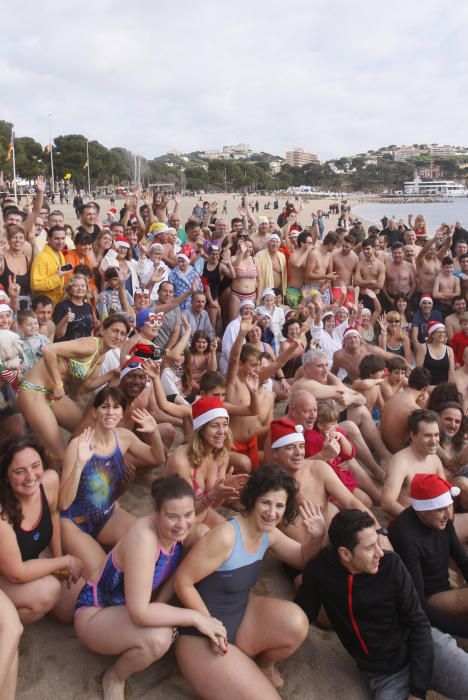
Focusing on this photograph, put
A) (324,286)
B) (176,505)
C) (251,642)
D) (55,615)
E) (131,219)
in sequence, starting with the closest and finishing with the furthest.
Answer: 1. (176,505)
2. (251,642)
3. (55,615)
4. (324,286)
5. (131,219)

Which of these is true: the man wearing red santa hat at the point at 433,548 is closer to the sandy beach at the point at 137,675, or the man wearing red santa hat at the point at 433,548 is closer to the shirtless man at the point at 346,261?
the sandy beach at the point at 137,675

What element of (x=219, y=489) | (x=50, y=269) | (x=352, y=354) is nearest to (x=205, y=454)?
(x=219, y=489)

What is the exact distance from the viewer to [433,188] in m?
150

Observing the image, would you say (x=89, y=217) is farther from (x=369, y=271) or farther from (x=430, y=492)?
(x=430, y=492)

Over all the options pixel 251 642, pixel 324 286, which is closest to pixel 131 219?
pixel 324 286

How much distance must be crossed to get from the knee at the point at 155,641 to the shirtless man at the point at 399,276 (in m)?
7.61

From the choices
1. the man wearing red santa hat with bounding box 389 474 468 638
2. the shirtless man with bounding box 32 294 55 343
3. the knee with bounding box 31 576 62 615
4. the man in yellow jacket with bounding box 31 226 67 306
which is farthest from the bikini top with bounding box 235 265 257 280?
the knee with bounding box 31 576 62 615

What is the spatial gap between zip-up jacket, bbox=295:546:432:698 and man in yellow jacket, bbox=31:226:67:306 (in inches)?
190

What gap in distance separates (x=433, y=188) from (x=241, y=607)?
163m

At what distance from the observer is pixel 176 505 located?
2773mm

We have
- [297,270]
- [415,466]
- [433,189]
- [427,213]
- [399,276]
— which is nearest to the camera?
[415,466]

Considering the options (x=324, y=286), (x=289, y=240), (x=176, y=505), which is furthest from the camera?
(x=289, y=240)

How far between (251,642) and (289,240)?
26.7 ft

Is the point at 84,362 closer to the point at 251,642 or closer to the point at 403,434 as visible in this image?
the point at 251,642
